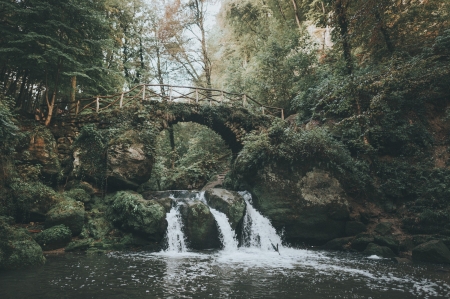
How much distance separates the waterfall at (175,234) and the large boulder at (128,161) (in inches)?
91.2

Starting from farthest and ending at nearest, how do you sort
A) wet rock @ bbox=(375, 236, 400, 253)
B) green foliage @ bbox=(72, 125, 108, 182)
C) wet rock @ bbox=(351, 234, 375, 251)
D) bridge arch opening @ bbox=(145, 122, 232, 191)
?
1. bridge arch opening @ bbox=(145, 122, 232, 191)
2. green foliage @ bbox=(72, 125, 108, 182)
3. wet rock @ bbox=(351, 234, 375, 251)
4. wet rock @ bbox=(375, 236, 400, 253)

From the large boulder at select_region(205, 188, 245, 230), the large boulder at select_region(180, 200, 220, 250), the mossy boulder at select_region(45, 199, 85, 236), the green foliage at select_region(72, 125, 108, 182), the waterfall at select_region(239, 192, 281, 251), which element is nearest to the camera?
the mossy boulder at select_region(45, 199, 85, 236)

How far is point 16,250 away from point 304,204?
8.87 m

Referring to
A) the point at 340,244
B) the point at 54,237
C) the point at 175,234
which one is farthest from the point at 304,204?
the point at 54,237

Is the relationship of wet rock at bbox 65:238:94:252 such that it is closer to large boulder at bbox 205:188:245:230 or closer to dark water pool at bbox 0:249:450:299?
dark water pool at bbox 0:249:450:299

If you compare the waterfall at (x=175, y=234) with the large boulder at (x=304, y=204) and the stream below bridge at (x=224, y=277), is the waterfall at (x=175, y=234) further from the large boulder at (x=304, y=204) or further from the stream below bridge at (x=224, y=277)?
the large boulder at (x=304, y=204)

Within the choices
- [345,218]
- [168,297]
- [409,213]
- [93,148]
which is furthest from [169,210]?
[409,213]

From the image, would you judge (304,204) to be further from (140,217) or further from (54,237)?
(54,237)

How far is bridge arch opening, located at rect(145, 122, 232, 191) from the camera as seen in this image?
14906mm

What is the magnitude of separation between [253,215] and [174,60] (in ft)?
53.3

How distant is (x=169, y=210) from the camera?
404 inches

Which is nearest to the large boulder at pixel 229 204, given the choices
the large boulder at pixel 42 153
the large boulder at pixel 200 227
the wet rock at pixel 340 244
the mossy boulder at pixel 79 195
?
the large boulder at pixel 200 227

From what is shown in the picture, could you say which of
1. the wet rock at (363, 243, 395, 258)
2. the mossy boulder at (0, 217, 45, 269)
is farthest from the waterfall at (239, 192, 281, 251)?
the mossy boulder at (0, 217, 45, 269)

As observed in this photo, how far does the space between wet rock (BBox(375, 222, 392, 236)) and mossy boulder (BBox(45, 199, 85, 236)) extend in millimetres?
10252
